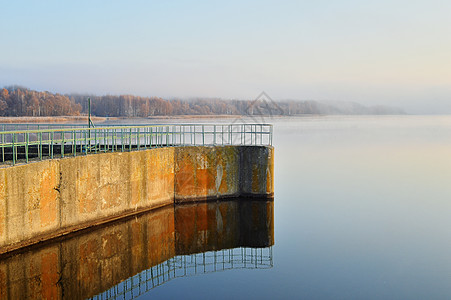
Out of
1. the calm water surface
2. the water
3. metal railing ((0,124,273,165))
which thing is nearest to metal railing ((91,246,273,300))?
the water

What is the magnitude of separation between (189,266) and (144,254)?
4.96 ft

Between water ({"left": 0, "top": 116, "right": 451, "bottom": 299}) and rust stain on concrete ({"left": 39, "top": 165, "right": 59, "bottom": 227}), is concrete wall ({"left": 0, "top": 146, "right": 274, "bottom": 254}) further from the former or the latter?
water ({"left": 0, "top": 116, "right": 451, "bottom": 299})

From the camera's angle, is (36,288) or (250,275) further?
(250,275)

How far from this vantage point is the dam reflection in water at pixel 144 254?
1073 cm

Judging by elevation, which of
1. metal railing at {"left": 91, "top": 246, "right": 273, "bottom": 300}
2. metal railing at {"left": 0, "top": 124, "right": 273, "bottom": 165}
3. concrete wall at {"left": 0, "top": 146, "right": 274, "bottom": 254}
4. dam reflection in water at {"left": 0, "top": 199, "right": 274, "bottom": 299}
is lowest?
metal railing at {"left": 91, "top": 246, "right": 273, "bottom": 300}

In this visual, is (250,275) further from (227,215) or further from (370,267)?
(227,215)

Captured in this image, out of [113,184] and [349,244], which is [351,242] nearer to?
[349,244]

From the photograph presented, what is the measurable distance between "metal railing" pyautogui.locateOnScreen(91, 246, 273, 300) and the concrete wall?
9.40ft

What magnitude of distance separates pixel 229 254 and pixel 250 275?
1.78 m

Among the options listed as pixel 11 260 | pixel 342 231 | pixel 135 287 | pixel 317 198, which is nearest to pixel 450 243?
pixel 342 231

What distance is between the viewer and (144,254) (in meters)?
13.3

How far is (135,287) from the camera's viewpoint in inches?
438

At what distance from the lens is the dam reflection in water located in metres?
10.7

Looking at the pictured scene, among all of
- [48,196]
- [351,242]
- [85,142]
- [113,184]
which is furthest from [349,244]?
[48,196]
